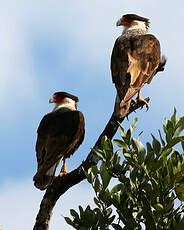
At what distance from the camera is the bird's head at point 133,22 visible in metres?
8.52

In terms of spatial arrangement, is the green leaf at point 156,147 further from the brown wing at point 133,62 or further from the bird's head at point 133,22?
the bird's head at point 133,22

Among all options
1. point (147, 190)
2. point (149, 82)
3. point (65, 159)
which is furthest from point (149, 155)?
point (65, 159)

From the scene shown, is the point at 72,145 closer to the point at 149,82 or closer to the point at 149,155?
the point at 149,82

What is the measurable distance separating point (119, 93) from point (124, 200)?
7.41ft

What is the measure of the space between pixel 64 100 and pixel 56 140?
1820 mm

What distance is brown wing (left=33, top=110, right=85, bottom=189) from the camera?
6.48 m

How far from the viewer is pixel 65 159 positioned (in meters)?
7.31

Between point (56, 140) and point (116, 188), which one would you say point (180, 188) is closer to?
point (116, 188)

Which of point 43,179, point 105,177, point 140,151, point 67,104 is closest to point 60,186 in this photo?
point 43,179

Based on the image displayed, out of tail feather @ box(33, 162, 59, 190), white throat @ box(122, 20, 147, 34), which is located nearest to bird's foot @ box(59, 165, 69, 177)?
tail feather @ box(33, 162, 59, 190)

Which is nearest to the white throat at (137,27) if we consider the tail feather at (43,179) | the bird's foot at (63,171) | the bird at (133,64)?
the bird at (133,64)

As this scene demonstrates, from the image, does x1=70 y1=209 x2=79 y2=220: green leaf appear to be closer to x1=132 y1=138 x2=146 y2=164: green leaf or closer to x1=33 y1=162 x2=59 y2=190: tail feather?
x1=132 y1=138 x2=146 y2=164: green leaf

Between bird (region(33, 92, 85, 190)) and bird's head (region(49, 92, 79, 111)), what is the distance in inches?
30.5

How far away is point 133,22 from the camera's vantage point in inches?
336
